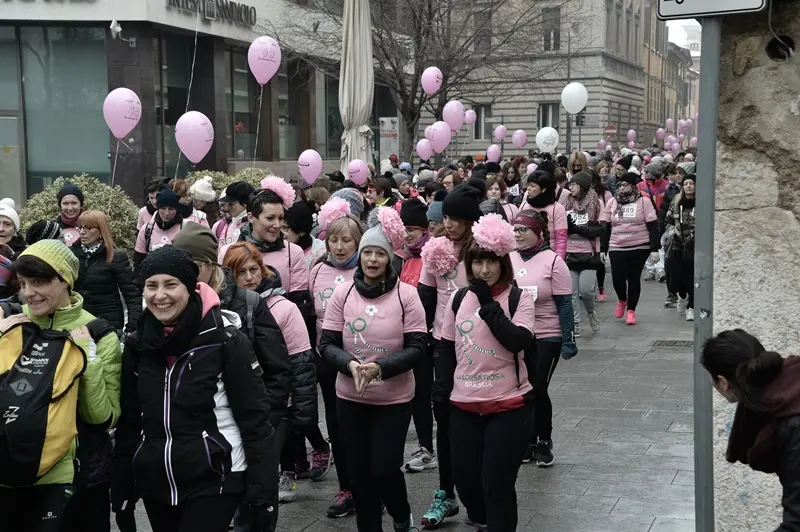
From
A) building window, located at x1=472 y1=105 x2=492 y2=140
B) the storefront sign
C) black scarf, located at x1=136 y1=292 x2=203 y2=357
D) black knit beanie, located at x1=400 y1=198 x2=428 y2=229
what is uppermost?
the storefront sign

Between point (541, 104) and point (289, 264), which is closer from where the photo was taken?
point (289, 264)

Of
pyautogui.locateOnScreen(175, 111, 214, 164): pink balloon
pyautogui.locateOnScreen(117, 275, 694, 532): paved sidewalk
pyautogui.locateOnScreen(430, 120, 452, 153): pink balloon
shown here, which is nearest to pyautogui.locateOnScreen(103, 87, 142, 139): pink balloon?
pyautogui.locateOnScreen(175, 111, 214, 164): pink balloon

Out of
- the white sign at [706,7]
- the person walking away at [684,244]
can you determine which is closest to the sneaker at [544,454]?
the white sign at [706,7]

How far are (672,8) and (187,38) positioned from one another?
25690mm

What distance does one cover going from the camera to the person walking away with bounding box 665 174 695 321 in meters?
12.8

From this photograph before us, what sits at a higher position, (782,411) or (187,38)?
(187,38)

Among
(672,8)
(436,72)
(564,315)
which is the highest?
(436,72)

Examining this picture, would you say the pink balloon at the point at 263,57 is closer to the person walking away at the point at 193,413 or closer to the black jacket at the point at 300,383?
the black jacket at the point at 300,383

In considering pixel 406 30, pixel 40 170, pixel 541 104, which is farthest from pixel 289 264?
pixel 541 104

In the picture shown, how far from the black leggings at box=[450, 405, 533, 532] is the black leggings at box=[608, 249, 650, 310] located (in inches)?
319

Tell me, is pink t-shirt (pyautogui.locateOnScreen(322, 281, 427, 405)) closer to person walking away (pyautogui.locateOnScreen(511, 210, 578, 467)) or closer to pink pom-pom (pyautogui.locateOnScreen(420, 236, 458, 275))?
pink pom-pom (pyautogui.locateOnScreen(420, 236, 458, 275))

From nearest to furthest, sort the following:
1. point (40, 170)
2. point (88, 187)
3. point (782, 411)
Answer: point (782, 411)
point (88, 187)
point (40, 170)

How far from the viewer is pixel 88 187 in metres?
15.6

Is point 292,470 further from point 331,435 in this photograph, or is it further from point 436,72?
point 436,72
